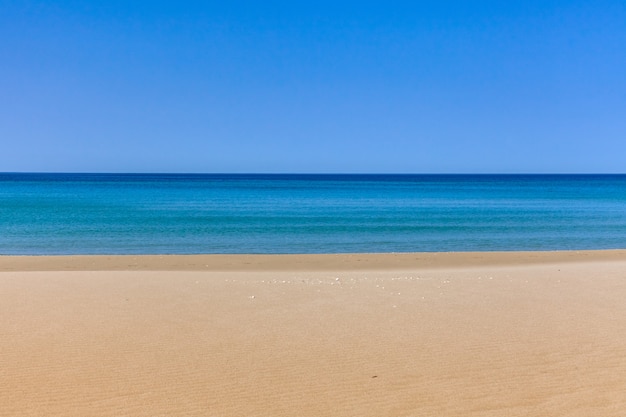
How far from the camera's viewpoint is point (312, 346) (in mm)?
8039

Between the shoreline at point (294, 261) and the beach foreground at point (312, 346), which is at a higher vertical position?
the beach foreground at point (312, 346)

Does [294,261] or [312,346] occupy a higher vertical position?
[312,346]

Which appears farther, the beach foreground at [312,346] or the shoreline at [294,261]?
the shoreline at [294,261]

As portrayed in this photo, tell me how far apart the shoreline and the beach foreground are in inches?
149

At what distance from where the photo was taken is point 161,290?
1205 centimetres

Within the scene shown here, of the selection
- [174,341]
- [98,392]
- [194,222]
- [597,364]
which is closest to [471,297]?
[597,364]

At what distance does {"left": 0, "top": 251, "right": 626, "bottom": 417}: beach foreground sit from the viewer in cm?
615

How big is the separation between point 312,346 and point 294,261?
440 inches

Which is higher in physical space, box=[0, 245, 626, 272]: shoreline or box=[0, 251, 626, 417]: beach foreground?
box=[0, 251, 626, 417]: beach foreground

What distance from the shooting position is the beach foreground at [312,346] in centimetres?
615

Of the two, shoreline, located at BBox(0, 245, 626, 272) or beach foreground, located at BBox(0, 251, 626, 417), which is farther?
shoreline, located at BBox(0, 245, 626, 272)

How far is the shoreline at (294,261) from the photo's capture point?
17703 mm

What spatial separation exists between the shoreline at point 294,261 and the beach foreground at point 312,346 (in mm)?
3785

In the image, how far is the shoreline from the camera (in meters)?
17.7
